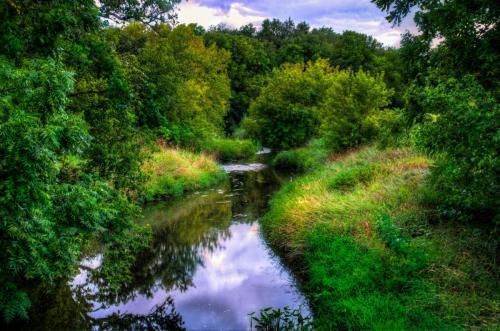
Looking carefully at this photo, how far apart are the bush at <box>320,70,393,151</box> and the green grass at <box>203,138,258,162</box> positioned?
13427mm

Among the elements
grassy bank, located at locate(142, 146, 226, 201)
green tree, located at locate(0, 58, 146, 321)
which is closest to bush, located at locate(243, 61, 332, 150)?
grassy bank, located at locate(142, 146, 226, 201)

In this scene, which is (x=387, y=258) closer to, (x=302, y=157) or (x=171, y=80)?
(x=171, y=80)

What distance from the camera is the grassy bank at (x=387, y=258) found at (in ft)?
23.2

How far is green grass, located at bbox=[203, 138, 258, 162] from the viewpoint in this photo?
1521 inches

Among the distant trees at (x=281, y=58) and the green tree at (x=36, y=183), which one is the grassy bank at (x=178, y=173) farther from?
the distant trees at (x=281, y=58)

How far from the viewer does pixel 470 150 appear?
20.8 feet

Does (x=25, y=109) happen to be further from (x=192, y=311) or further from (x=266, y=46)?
(x=266, y=46)

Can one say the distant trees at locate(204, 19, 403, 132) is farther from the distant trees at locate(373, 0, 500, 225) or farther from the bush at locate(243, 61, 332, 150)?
the distant trees at locate(373, 0, 500, 225)

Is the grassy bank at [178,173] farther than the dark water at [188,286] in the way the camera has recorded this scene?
Yes

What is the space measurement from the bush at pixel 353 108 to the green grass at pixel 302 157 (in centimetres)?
189

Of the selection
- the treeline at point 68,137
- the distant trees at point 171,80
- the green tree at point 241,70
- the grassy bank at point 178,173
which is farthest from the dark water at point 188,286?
the green tree at point 241,70

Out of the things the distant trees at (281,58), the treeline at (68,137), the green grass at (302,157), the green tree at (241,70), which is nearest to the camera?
the treeline at (68,137)

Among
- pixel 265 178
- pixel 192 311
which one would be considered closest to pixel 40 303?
pixel 192 311

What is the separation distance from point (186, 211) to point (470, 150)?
45.4ft
